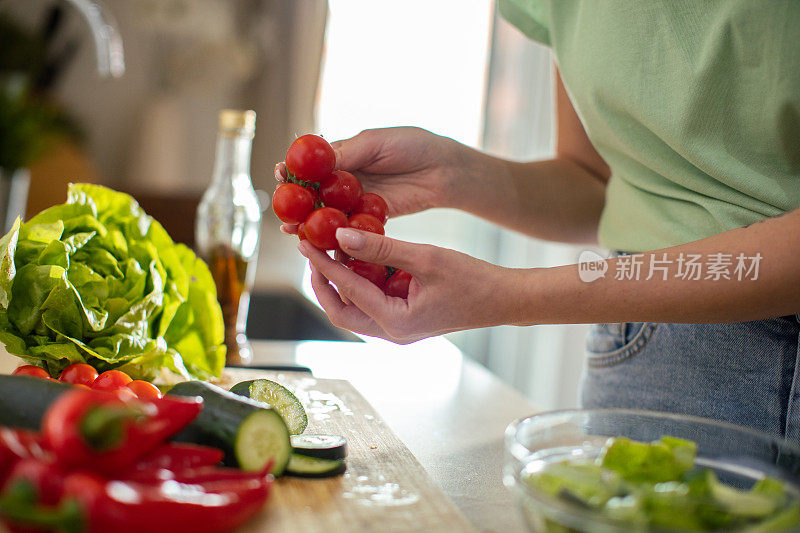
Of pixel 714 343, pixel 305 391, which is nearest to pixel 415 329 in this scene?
pixel 305 391

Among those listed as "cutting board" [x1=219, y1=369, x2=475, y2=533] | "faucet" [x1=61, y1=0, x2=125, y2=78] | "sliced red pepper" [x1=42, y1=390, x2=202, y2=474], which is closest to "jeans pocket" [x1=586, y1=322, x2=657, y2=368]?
"cutting board" [x1=219, y1=369, x2=475, y2=533]

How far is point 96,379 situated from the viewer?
1.06m

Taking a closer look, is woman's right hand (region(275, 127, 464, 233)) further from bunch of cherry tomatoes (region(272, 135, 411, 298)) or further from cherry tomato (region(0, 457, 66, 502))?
cherry tomato (region(0, 457, 66, 502))

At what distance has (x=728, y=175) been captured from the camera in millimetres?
1072

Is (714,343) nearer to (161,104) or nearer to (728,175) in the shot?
(728,175)

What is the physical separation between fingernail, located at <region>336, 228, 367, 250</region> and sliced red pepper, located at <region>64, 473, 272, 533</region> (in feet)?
1.09

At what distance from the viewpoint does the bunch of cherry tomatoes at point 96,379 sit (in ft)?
3.34

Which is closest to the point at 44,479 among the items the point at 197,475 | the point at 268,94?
the point at 197,475

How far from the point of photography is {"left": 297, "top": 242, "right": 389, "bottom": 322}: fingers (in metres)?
0.98

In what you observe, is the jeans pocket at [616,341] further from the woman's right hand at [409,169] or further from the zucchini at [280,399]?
the zucchini at [280,399]

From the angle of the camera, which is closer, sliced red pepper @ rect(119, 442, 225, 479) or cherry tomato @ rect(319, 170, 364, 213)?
sliced red pepper @ rect(119, 442, 225, 479)

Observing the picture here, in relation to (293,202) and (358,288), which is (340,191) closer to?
(293,202)

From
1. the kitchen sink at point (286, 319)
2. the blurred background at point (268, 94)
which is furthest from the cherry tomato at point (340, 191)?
the blurred background at point (268, 94)

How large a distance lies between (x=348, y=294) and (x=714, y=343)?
1.74 ft
